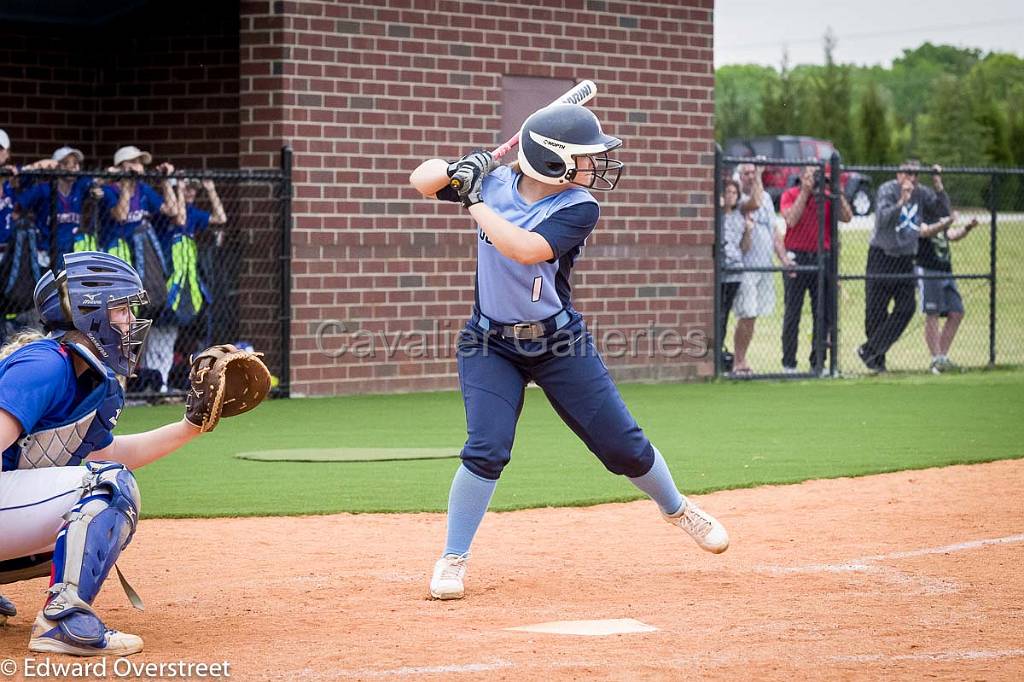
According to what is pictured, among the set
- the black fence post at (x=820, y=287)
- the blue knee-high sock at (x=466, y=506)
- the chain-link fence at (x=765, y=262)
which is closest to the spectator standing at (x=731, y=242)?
the chain-link fence at (x=765, y=262)

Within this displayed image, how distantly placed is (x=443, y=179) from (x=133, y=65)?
432 inches

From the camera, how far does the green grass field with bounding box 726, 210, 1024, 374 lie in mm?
20250

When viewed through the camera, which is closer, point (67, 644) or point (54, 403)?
point (67, 644)

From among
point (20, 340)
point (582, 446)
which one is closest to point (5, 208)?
point (582, 446)

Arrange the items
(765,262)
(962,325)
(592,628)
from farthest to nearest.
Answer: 1. (962,325)
2. (765,262)
3. (592,628)

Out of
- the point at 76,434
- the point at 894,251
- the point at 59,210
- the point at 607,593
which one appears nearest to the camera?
the point at 76,434

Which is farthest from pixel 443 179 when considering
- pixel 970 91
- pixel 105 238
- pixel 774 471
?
pixel 970 91

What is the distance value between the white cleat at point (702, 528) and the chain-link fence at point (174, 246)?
7262 millimetres

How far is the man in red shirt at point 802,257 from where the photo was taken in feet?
56.1

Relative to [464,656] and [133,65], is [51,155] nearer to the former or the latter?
[133,65]

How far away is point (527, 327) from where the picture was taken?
6.36 meters

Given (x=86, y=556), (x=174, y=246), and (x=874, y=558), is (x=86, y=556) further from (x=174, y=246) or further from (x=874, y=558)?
(x=174, y=246)

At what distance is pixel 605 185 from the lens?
6.66m

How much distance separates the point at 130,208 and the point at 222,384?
8679 millimetres
